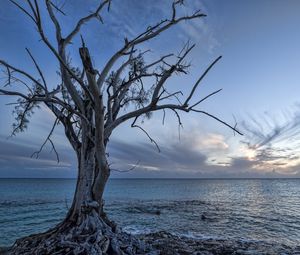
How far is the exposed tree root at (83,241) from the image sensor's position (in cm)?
796

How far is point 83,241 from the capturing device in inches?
325

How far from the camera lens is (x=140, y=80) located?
11.9m

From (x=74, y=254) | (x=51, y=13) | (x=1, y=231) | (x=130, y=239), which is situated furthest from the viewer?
(x=1, y=231)

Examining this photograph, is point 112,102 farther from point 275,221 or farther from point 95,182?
point 275,221

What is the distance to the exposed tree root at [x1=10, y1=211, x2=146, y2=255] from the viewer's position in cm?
796

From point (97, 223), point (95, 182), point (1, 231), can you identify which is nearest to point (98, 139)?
point (95, 182)

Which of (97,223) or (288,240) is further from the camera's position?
(288,240)

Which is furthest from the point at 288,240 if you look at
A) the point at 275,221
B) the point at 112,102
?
the point at 112,102

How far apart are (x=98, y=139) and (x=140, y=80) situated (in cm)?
471

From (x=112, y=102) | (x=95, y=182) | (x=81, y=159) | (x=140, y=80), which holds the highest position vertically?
(x=140, y=80)

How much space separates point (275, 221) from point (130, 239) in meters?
23.6

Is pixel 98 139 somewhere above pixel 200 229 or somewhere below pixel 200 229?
above

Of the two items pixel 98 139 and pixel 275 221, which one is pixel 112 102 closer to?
pixel 98 139

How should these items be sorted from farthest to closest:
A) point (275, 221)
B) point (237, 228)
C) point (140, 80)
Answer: point (275, 221)
point (237, 228)
point (140, 80)
